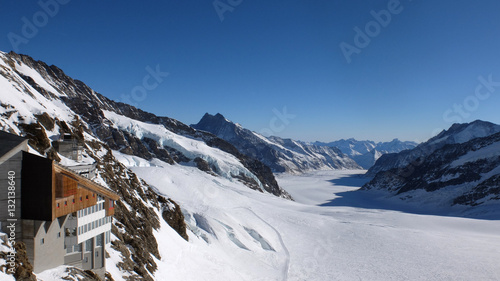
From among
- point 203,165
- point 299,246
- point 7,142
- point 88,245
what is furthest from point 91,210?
point 203,165

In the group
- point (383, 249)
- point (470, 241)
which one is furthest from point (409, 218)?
point (383, 249)

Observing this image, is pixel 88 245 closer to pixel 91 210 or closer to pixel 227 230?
pixel 91 210

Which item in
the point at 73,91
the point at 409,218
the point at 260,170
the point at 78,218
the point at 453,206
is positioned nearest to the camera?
the point at 78,218

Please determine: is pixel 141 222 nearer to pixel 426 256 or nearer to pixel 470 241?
pixel 426 256

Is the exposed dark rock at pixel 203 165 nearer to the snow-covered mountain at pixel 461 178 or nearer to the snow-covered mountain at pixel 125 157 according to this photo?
the snow-covered mountain at pixel 125 157

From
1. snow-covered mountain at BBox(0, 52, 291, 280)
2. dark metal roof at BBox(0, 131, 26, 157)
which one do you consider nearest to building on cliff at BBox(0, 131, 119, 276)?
dark metal roof at BBox(0, 131, 26, 157)

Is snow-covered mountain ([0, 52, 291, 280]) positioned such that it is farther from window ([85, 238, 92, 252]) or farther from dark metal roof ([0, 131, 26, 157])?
dark metal roof ([0, 131, 26, 157])
